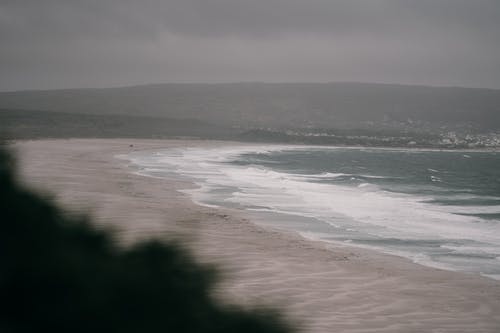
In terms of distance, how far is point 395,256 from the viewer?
14.1 meters

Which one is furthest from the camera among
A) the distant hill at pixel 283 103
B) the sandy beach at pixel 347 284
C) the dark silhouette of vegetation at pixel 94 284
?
the distant hill at pixel 283 103

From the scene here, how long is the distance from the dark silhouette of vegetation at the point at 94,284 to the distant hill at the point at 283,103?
143443mm

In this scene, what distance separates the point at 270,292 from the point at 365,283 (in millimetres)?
2093

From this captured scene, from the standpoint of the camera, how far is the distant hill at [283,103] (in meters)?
156

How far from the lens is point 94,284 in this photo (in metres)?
1.80

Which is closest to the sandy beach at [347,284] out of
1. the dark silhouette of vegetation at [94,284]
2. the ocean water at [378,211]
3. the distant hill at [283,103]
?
the ocean water at [378,211]

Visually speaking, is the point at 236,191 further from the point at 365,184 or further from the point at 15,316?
the point at 15,316

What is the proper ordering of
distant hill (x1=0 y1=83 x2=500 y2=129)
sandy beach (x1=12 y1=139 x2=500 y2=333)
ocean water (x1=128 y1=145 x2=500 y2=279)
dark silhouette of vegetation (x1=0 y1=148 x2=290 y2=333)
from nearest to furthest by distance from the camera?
dark silhouette of vegetation (x1=0 y1=148 x2=290 y2=333), sandy beach (x1=12 y1=139 x2=500 y2=333), ocean water (x1=128 y1=145 x2=500 y2=279), distant hill (x1=0 y1=83 x2=500 y2=129)

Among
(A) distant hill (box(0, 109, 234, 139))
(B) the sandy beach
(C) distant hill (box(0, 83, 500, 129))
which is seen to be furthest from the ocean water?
(C) distant hill (box(0, 83, 500, 129))

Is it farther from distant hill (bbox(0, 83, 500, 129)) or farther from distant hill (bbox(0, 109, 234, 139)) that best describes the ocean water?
distant hill (bbox(0, 83, 500, 129))

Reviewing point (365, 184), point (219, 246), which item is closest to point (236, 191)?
point (365, 184)

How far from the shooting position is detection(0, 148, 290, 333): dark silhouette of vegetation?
173 cm

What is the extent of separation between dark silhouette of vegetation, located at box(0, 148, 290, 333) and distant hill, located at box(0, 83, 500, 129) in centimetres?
14344

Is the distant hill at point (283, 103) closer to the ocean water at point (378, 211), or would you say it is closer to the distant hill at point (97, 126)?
the distant hill at point (97, 126)
